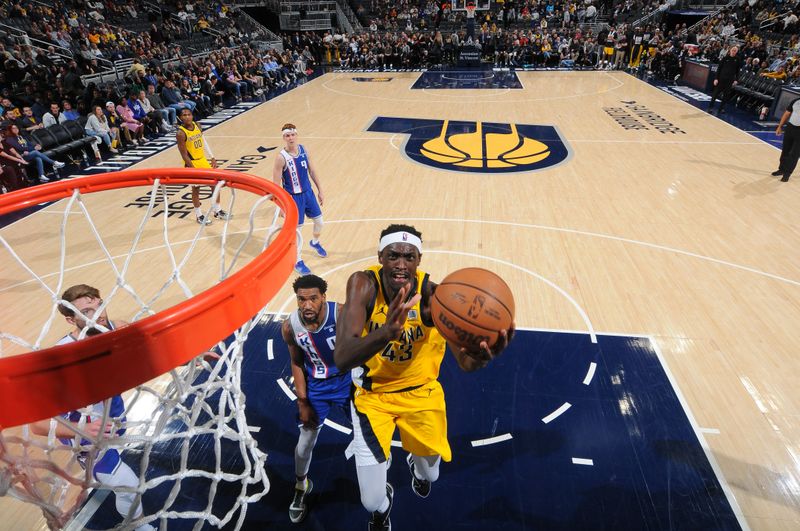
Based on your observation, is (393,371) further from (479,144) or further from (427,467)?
(479,144)

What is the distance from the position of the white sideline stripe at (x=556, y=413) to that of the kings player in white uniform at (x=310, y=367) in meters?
1.52

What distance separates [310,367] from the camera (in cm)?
272

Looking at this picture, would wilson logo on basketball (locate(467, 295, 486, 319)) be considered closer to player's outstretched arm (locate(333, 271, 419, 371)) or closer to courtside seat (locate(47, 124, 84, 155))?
player's outstretched arm (locate(333, 271, 419, 371))

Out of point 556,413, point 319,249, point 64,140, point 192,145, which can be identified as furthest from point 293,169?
point 64,140

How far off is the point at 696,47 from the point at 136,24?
848 inches

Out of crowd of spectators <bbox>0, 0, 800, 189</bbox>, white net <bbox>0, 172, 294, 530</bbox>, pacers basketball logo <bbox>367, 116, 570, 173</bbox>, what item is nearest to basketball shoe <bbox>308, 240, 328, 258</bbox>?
white net <bbox>0, 172, 294, 530</bbox>

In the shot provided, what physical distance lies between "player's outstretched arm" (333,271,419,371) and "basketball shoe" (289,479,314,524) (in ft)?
4.09

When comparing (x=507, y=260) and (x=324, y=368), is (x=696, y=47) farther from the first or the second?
(x=324, y=368)

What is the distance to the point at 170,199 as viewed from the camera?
7.52 metres

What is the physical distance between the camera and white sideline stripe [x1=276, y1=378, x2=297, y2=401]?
3.71m

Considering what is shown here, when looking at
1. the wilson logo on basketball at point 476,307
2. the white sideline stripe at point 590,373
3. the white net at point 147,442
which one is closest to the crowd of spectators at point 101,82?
the white net at point 147,442

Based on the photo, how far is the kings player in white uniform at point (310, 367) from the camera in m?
2.59

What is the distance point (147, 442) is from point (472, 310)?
152 cm

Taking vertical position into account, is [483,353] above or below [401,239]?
below
